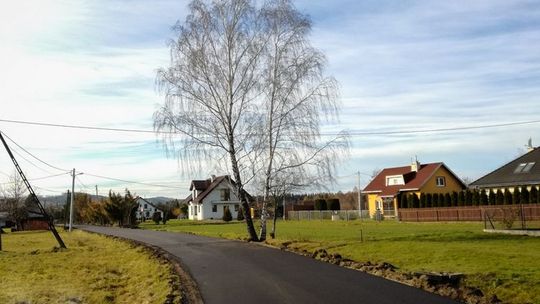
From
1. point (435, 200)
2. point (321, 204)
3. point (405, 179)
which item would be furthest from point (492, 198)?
point (321, 204)

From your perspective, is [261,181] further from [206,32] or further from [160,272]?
[160,272]

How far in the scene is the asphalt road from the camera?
34.4ft

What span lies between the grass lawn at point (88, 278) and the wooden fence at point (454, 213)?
27.0 m

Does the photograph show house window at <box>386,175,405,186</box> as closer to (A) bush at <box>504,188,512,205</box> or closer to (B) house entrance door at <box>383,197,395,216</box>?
(B) house entrance door at <box>383,197,395,216</box>

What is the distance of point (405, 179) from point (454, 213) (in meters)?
16.5

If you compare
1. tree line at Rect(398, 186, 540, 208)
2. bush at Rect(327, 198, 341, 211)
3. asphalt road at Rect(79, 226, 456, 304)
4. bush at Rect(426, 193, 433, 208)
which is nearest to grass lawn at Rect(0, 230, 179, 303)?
asphalt road at Rect(79, 226, 456, 304)

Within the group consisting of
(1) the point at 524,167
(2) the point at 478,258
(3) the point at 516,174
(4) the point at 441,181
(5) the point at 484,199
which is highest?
(1) the point at 524,167

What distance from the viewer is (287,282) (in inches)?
498

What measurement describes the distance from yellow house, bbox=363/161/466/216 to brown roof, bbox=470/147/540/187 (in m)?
8.98

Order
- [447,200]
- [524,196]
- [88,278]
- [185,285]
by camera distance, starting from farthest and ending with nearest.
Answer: [447,200], [524,196], [88,278], [185,285]

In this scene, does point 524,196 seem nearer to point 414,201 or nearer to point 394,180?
point 414,201

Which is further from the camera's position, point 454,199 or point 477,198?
point 454,199

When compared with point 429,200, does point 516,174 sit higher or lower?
higher

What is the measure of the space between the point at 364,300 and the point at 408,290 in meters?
1.36
